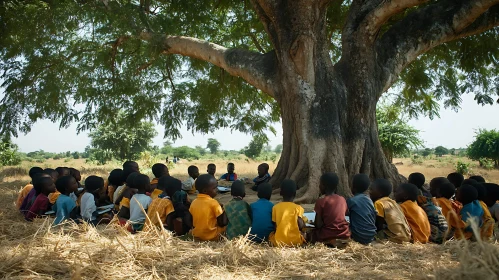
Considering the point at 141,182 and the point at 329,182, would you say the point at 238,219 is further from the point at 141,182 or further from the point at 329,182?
the point at 141,182

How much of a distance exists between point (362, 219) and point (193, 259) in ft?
6.91

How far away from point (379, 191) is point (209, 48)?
20.1ft

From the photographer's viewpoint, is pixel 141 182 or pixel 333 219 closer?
pixel 333 219

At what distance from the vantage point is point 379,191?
519 cm

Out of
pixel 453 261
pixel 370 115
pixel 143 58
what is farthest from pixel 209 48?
pixel 453 261

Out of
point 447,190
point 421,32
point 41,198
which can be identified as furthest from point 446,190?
point 41,198

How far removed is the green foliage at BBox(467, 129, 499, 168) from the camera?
104 ft

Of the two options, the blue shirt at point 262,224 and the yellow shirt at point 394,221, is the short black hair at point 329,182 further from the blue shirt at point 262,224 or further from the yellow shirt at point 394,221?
the blue shirt at point 262,224

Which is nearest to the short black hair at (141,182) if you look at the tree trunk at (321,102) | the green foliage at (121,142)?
the tree trunk at (321,102)

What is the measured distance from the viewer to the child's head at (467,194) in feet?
17.1

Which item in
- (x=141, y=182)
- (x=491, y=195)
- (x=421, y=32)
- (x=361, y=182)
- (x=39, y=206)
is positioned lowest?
(x=39, y=206)

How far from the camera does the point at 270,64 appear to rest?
9.03 metres

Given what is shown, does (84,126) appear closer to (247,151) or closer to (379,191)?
(379,191)

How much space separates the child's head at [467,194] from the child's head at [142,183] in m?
4.09
